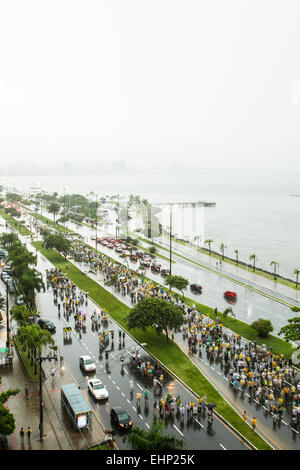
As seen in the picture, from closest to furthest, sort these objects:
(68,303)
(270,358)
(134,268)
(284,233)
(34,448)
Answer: (34,448), (270,358), (68,303), (134,268), (284,233)

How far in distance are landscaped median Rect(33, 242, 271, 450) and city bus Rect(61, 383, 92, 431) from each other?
8599 mm

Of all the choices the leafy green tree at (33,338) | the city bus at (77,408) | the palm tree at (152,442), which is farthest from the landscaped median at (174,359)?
the leafy green tree at (33,338)

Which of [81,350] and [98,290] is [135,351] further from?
[98,290]

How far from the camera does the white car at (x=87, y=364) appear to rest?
30.7m

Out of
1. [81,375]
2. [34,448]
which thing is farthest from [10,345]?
[34,448]

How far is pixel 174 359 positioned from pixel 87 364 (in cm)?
749

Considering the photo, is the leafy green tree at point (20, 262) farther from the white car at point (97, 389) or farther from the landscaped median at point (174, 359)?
the white car at point (97, 389)

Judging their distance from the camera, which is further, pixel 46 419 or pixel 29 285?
pixel 29 285

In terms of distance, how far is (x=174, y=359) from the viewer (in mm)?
32969

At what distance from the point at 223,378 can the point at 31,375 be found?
49.7ft

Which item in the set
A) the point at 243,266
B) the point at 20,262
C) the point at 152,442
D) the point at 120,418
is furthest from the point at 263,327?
the point at 243,266

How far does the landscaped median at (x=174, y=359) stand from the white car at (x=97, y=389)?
6.37m

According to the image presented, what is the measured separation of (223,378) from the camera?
3033 centimetres

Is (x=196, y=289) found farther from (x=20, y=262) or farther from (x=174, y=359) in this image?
(x=20, y=262)
